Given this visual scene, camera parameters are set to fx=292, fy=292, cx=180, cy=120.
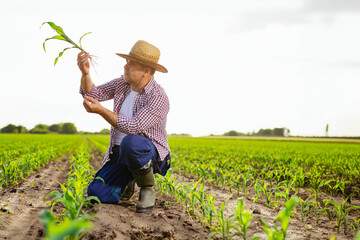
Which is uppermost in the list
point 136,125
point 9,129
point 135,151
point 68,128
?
point 136,125

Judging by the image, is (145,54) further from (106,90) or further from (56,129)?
(56,129)

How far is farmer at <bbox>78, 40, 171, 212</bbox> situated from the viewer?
10.3 feet

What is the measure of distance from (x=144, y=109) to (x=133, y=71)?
479 mm

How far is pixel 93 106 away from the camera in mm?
2738

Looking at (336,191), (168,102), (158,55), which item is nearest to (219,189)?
(336,191)

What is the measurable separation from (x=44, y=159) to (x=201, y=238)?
248 inches

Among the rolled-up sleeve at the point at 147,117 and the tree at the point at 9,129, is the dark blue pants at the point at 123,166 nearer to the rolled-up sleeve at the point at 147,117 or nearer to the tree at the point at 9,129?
the rolled-up sleeve at the point at 147,117

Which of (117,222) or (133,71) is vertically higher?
(133,71)

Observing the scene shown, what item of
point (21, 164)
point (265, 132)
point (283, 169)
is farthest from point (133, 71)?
point (265, 132)

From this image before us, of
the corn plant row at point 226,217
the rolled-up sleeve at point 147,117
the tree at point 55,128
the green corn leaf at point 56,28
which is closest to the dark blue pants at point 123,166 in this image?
the rolled-up sleeve at point 147,117

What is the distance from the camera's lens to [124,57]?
337 cm

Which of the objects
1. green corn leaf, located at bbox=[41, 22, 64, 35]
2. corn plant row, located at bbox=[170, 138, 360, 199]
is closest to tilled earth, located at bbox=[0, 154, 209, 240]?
corn plant row, located at bbox=[170, 138, 360, 199]

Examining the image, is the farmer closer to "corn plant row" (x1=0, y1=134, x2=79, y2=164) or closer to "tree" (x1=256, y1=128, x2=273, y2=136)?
"corn plant row" (x1=0, y1=134, x2=79, y2=164)

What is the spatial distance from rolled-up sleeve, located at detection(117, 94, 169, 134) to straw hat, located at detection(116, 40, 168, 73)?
381mm
